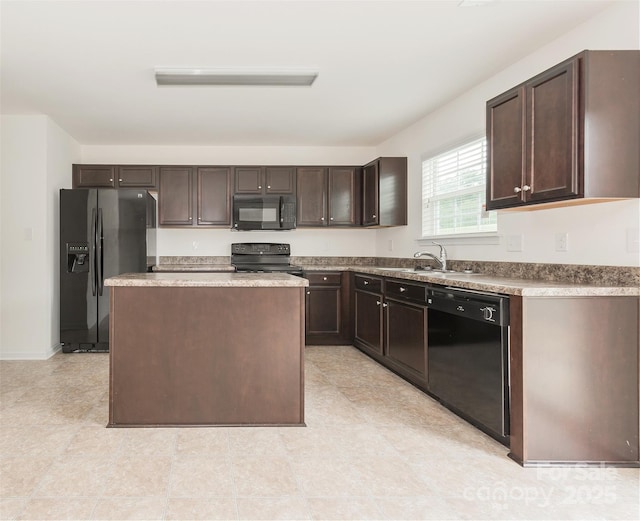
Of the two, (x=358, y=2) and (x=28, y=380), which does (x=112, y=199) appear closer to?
(x=28, y=380)

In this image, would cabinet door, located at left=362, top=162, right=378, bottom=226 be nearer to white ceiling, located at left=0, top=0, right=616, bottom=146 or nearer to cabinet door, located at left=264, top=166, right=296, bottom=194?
white ceiling, located at left=0, top=0, right=616, bottom=146

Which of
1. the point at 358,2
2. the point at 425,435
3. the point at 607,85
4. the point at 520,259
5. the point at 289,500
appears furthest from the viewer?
the point at 520,259

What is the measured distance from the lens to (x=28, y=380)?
146 inches

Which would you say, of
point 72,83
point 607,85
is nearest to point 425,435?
point 607,85

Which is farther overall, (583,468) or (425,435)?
(425,435)

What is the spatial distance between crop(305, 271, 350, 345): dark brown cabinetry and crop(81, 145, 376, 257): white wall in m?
0.79

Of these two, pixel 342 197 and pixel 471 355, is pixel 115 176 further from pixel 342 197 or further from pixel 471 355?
pixel 471 355

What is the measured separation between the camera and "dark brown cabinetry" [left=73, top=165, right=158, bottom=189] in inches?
208

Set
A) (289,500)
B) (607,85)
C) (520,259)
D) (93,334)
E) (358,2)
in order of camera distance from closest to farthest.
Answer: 1. (289,500)
2. (607,85)
3. (358,2)
4. (520,259)
5. (93,334)

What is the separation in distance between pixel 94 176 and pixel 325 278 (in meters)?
3.00

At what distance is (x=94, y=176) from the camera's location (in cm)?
530

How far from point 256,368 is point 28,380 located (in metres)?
2.29

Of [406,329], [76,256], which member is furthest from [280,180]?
[406,329]

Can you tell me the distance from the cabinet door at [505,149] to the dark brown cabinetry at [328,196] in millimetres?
2793
